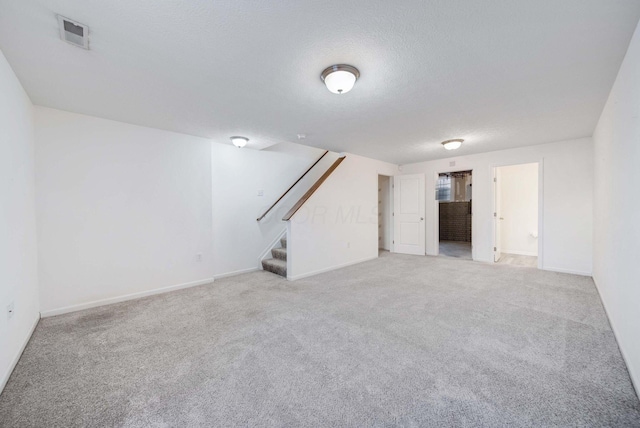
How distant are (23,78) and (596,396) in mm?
4962

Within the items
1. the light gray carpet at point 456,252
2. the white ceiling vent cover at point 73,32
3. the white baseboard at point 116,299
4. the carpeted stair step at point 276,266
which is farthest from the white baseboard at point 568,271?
the white ceiling vent cover at point 73,32

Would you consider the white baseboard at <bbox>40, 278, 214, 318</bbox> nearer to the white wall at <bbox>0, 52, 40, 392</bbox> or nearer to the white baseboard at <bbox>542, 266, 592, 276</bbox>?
the white wall at <bbox>0, 52, 40, 392</bbox>

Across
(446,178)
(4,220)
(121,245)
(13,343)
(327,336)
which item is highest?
(446,178)

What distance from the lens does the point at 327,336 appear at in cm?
227

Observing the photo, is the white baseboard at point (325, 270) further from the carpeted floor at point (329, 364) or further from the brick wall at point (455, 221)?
the brick wall at point (455, 221)

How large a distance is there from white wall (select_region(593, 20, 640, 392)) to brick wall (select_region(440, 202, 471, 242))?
18.3ft

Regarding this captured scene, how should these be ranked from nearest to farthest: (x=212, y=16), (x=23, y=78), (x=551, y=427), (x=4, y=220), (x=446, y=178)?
(x=551, y=427) → (x=212, y=16) → (x=4, y=220) → (x=23, y=78) → (x=446, y=178)

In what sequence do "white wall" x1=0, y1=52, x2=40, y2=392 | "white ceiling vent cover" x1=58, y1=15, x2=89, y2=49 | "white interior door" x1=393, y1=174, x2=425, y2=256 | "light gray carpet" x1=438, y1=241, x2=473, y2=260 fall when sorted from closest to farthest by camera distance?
1. "white ceiling vent cover" x1=58, y1=15, x2=89, y2=49
2. "white wall" x1=0, y1=52, x2=40, y2=392
3. "light gray carpet" x1=438, y1=241, x2=473, y2=260
4. "white interior door" x1=393, y1=174, x2=425, y2=256

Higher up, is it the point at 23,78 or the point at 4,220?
the point at 23,78

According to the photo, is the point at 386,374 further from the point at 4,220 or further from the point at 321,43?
the point at 4,220

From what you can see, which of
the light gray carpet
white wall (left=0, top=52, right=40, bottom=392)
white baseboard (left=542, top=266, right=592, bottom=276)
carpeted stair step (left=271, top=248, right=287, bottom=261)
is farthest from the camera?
the light gray carpet

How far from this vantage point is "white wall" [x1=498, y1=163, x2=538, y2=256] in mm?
5875

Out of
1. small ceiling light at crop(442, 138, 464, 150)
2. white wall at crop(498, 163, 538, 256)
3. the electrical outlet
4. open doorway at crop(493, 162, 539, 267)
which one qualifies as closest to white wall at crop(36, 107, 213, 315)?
the electrical outlet

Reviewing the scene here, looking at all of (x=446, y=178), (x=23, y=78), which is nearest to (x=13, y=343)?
(x=23, y=78)
